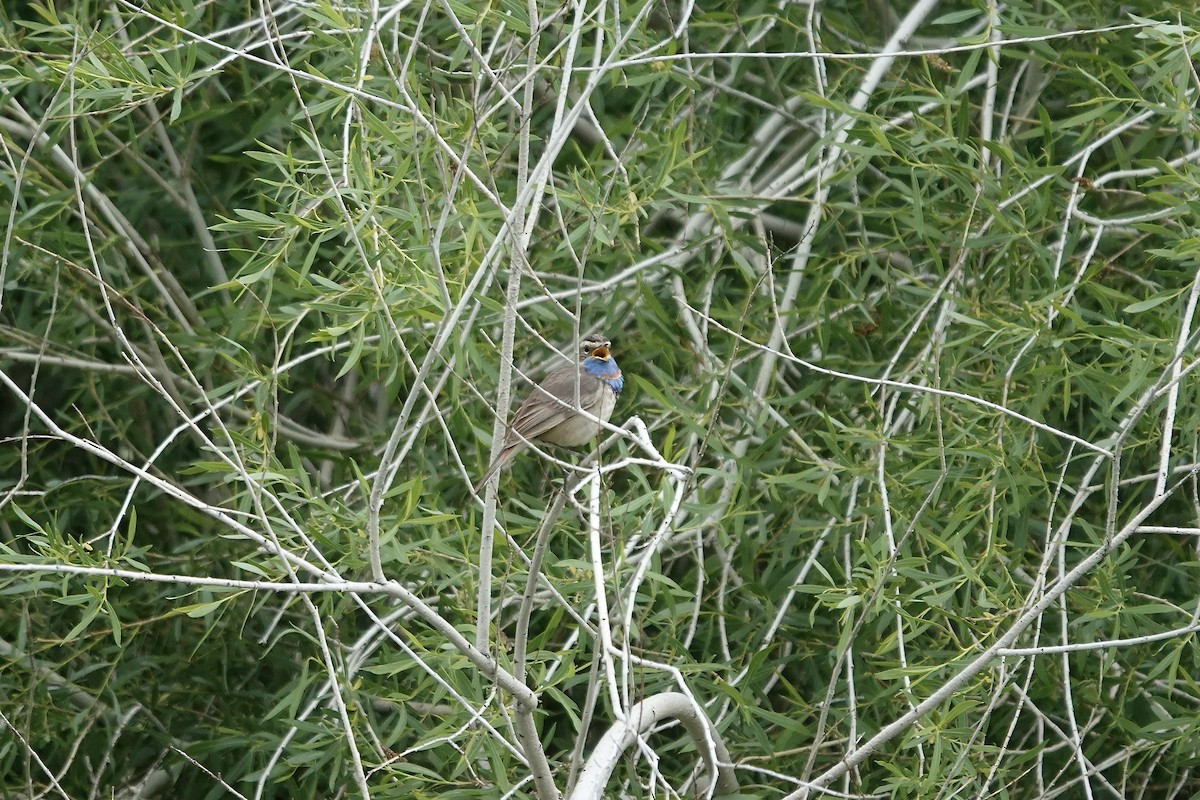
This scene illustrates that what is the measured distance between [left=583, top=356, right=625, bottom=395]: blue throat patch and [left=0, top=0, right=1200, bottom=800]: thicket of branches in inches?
4.0

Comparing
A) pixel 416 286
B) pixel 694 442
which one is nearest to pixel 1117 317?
pixel 694 442

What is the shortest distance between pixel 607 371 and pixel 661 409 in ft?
0.77

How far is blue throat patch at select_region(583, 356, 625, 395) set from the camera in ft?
17.3

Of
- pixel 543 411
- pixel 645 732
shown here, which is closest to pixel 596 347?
pixel 543 411

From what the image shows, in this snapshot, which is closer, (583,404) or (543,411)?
(583,404)

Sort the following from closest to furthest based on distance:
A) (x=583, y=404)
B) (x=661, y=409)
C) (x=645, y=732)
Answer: (x=645, y=732), (x=583, y=404), (x=661, y=409)

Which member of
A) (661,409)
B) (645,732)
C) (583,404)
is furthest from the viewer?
(661,409)

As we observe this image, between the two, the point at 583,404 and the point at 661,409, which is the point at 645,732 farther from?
the point at 661,409

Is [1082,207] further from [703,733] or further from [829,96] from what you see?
[703,733]

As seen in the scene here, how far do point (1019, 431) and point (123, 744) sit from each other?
11.6 feet

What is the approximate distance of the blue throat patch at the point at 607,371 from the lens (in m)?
5.26

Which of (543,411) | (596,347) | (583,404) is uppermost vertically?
(596,347)

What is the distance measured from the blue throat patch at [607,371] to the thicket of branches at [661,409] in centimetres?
10

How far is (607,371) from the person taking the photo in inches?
210
